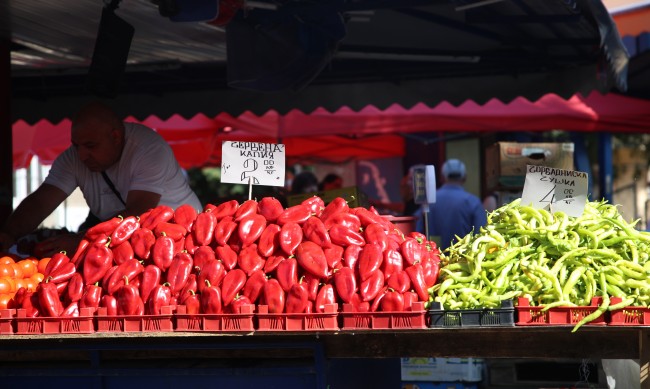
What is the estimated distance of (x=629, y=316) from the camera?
2.95 m

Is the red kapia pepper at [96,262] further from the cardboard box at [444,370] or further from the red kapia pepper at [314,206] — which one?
the cardboard box at [444,370]

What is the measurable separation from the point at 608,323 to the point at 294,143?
8.85 metres

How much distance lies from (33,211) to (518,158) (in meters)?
3.55

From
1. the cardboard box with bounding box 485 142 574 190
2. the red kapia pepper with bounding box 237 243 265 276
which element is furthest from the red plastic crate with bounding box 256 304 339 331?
the cardboard box with bounding box 485 142 574 190

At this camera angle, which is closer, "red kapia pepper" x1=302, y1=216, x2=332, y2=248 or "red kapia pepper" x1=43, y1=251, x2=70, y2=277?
"red kapia pepper" x1=302, y1=216, x2=332, y2=248

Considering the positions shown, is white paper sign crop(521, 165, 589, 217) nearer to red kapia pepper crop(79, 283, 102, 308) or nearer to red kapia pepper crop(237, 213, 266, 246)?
red kapia pepper crop(237, 213, 266, 246)

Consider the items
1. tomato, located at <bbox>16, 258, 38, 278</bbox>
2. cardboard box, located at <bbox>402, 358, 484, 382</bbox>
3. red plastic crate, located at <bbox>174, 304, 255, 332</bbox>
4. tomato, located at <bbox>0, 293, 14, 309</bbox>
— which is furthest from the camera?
cardboard box, located at <bbox>402, 358, 484, 382</bbox>

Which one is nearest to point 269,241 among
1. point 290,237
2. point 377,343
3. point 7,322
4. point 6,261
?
point 290,237

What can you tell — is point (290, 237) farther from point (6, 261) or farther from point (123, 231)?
point (6, 261)

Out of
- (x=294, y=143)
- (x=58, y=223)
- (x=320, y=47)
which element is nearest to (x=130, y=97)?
(x=320, y=47)

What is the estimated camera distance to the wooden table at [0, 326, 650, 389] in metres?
3.02

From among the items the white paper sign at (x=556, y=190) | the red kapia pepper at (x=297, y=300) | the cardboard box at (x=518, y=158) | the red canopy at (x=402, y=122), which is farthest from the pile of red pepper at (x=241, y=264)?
the red canopy at (x=402, y=122)

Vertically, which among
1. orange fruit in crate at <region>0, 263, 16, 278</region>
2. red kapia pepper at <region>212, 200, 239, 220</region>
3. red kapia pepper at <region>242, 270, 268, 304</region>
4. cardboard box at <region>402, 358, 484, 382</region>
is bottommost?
cardboard box at <region>402, 358, 484, 382</region>

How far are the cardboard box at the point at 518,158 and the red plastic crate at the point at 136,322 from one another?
4.02 m
